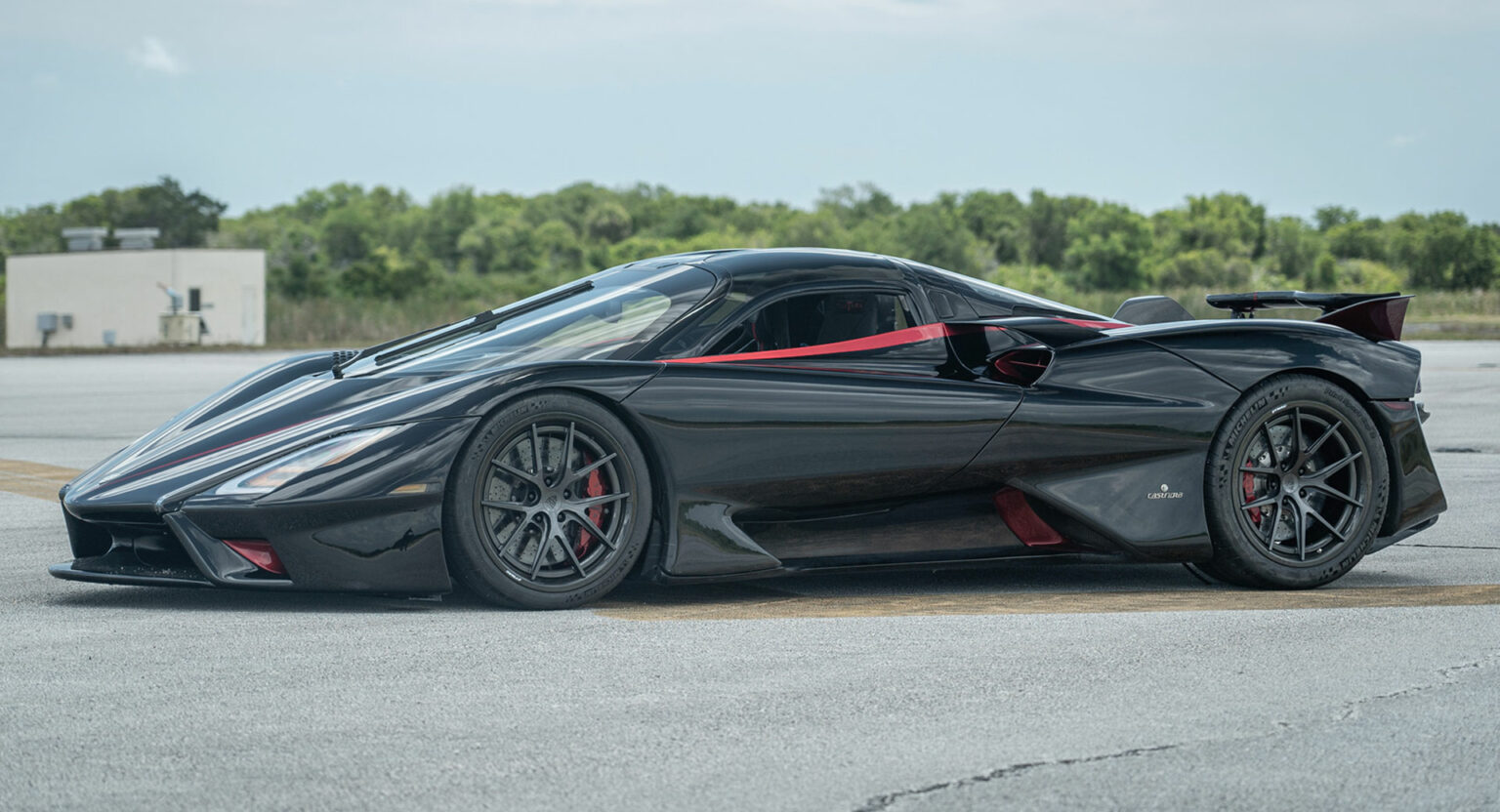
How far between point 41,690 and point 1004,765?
2372mm

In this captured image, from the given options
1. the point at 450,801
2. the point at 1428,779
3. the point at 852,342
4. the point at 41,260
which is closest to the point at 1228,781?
the point at 1428,779

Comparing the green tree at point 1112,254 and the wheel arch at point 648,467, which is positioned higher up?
the green tree at point 1112,254

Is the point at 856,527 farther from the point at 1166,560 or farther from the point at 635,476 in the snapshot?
the point at 1166,560

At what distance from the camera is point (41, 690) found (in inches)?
150

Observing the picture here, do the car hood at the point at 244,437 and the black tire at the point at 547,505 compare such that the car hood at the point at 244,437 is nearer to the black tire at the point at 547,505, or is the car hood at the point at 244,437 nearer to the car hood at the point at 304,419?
the car hood at the point at 304,419

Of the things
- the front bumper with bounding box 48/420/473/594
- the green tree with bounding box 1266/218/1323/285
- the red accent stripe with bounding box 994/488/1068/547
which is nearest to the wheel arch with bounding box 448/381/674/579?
the front bumper with bounding box 48/420/473/594

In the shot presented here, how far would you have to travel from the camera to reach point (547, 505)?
4824 millimetres

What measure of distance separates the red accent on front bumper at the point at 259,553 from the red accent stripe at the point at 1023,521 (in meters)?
2.41

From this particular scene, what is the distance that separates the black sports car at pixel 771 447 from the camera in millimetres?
4715

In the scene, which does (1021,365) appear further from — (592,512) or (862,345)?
(592,512)

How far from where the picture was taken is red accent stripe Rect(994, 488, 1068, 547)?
538cm

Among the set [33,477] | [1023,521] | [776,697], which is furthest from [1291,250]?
[776,697]

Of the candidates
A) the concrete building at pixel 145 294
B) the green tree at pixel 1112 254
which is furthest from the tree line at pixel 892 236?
the concrete building at pixel 145 294

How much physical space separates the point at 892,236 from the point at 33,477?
115420 millimetres
